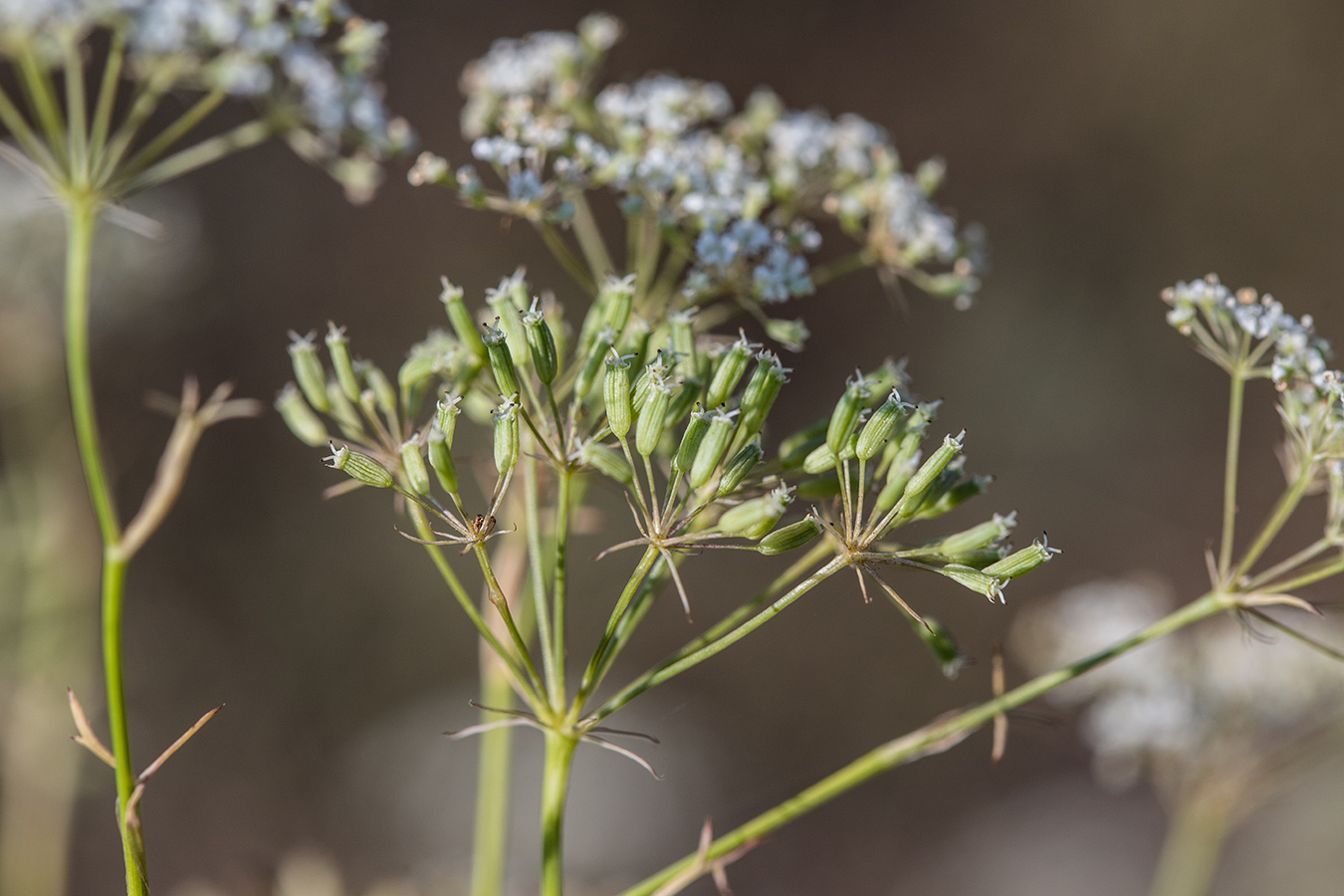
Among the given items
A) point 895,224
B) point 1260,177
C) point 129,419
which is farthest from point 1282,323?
point 1260,177

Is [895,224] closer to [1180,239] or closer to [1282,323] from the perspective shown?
[1282,323]

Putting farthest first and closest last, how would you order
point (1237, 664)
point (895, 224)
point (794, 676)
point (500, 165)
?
1. point (794, 676)
2. point (1237, 664)
3. point (895, 224)
4. point (500, 165)

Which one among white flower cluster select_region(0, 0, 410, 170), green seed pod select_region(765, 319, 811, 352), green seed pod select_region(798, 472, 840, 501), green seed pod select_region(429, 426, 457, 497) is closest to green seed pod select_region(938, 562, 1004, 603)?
green seed pod select_region(798, 472, 840, 501)

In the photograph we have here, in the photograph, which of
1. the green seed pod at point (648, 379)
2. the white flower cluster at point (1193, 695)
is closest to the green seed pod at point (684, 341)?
the green seed pod at point (648, 379)

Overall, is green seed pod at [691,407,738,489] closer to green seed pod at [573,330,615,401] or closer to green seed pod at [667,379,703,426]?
green seed pod at [667,379,703,426]

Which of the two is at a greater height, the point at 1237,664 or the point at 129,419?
the point at 129,419

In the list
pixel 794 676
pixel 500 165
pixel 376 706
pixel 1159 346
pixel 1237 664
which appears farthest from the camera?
pixel 1159 346

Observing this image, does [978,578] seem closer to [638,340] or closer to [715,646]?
[715,646]
